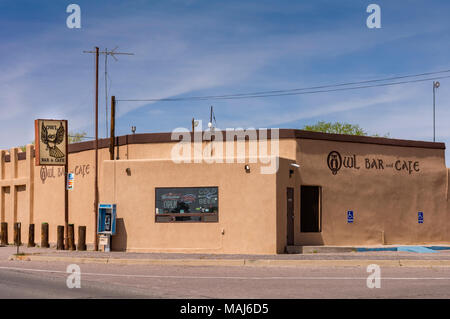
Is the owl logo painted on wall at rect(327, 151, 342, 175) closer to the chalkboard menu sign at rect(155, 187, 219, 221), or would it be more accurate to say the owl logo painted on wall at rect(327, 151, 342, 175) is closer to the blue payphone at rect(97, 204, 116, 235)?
the chalkboard menu sign at rect(155, 187, 219, 221)

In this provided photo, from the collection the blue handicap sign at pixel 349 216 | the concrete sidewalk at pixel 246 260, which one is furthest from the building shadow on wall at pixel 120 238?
the blue handicap sign at pixel 349 216

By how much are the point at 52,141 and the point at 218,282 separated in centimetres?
1446

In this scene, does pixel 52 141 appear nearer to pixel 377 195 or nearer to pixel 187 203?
pixel 187 203

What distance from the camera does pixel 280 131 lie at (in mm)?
23891

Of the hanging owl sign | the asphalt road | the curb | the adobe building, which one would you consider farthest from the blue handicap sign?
the hanging owl sign

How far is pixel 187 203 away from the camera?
76.4 ft

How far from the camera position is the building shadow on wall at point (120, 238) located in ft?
78.2

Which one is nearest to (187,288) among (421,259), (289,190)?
(421,259)

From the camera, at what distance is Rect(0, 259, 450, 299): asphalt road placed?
1253 cm

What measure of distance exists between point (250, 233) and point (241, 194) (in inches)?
58.6

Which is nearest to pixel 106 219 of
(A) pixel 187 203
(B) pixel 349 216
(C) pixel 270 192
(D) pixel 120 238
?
(D) pixel 120 238

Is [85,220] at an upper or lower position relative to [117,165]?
lower
